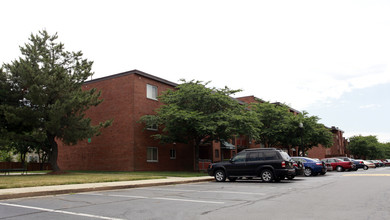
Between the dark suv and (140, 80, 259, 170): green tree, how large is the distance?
653 centimetres

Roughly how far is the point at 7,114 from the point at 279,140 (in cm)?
3101

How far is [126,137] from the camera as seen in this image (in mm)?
28922

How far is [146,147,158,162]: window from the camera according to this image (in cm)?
3020

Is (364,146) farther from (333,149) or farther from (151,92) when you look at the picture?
(151,92)

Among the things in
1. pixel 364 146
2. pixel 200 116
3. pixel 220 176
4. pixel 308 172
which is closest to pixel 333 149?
pixel 364 146

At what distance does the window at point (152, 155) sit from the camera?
30198mm

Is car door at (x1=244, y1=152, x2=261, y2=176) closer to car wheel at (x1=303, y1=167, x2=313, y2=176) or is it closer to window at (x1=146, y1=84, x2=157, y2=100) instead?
car wheel at (x1=303, y1=167, x2=313, y2=176)

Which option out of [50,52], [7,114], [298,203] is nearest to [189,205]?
[298,203]

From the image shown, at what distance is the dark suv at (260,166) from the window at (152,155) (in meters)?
12.7

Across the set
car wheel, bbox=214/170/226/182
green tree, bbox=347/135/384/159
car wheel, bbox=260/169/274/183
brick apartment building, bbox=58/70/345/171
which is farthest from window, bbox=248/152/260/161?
green tree, bbox=347/135/384/159

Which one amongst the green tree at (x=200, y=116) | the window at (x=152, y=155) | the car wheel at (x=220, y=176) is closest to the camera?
the car wheel at (x=220, y=176)

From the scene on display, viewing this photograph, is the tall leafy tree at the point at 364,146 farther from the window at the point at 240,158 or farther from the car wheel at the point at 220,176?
the car wheel at the point at 220,176

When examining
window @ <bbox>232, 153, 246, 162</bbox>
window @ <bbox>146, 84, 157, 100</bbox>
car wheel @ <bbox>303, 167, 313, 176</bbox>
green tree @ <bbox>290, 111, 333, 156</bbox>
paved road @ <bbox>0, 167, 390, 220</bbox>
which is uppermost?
window @ <bbox>146, 84, 157, 100</bbox>

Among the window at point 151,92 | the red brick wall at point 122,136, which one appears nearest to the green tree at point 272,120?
the red brick wall at point 122,136
